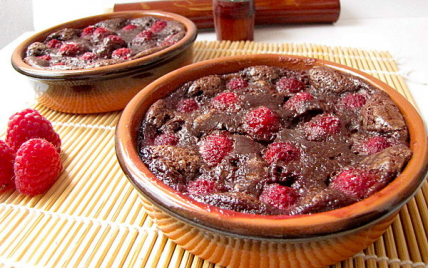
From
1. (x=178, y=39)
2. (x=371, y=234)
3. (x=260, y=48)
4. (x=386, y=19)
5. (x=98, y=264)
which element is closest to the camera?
(x=371, y=234)

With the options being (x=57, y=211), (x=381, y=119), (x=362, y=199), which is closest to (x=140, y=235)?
(x=57, y=211)

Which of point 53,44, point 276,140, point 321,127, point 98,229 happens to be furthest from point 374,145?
point 53,44

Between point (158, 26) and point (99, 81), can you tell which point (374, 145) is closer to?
point (99, 81)

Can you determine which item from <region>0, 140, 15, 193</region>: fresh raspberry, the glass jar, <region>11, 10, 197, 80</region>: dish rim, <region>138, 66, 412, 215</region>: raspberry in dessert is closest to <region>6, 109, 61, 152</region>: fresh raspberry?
<region>0, 140, 15, 193</region>: fresh raspberry

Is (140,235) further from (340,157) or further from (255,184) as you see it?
(340,157)

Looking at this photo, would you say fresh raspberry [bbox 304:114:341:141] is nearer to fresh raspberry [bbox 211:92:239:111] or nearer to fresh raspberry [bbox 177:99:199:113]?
fresh raspberry [bbox 211:92:239:111]

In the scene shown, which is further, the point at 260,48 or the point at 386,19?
the point at 386,19
